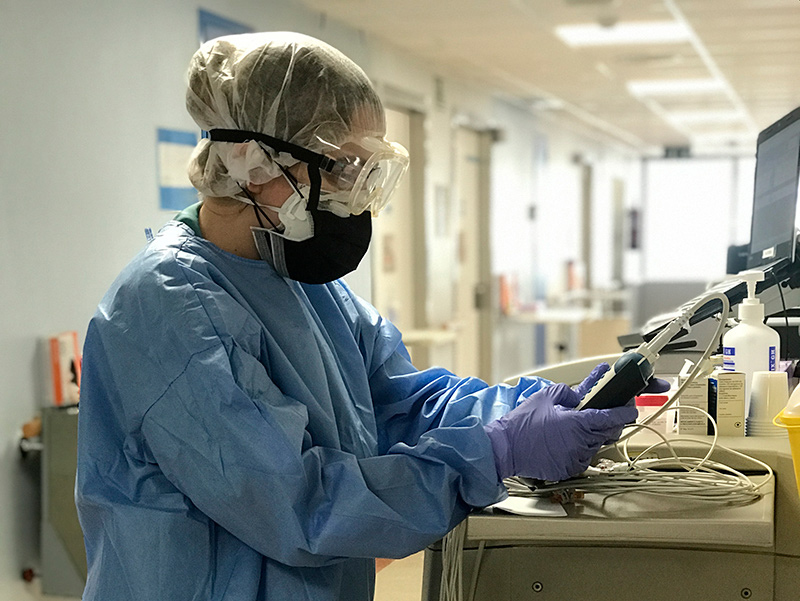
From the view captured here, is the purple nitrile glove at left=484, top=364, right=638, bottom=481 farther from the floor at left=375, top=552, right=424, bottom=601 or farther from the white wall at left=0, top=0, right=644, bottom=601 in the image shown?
the white wall at left=0, top=0, right=644, bottom=601

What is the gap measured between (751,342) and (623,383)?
1.41ft

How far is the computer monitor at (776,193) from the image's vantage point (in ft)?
5.54

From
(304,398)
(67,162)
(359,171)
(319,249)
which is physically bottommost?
(304,398)

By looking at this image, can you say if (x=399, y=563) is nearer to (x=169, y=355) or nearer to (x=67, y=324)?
(x=169, y=355)

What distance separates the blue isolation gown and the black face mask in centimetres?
5

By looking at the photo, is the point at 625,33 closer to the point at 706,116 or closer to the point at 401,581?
the point at 401,581

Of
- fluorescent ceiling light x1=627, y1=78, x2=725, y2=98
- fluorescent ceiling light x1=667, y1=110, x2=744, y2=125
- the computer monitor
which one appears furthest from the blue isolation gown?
fluorescent ceiling light x1=667, y1=110, x2=744, y2=125

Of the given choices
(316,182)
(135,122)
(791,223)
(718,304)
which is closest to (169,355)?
(316,182)

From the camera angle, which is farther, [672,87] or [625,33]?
[672,87]

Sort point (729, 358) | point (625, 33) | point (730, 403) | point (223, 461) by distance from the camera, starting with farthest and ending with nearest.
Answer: point (625, 33)
point (729, 358)
point (730, 403)
point (223, 461)

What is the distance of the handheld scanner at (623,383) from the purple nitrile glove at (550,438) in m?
0.01

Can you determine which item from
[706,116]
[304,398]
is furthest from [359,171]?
[706,116]

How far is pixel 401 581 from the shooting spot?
140 centimetres

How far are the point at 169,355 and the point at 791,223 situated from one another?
3.98 feet
